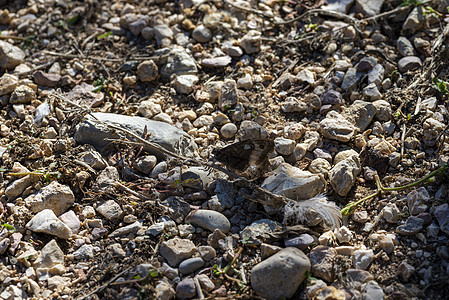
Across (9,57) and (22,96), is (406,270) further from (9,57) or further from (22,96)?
(9,57)

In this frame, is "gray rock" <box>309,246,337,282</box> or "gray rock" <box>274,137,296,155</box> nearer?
"gray rock" <box>309,246,337,282</box>

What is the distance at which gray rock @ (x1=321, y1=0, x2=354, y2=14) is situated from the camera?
4.19 m

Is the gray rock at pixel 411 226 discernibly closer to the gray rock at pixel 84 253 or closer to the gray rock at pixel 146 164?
the gray rock at pixel 146 164

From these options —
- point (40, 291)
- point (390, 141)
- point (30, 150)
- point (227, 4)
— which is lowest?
point (40, 291)

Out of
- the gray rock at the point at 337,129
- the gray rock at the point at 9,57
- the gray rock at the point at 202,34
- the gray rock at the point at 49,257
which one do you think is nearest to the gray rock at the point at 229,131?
the gray rock at the point at 337,129

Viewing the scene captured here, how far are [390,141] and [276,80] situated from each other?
1.06 m

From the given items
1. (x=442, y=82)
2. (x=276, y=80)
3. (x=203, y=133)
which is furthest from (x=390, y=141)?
(x=203, y=133)

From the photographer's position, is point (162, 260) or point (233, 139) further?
point (233, 139)

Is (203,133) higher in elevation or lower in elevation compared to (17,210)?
higher

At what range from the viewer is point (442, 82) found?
3.37m

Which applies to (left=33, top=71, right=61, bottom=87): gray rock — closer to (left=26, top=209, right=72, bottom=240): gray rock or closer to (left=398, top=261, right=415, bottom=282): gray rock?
(left=26, top=209, right=72, bottom=240): gray rock

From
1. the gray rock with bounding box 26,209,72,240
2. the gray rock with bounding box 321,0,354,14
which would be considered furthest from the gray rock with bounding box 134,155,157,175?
the gray rock with bounding box 321,0,354,14

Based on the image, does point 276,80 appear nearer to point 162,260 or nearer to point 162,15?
point 162,15

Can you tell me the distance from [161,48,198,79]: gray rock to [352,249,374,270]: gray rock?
6.66 ft
